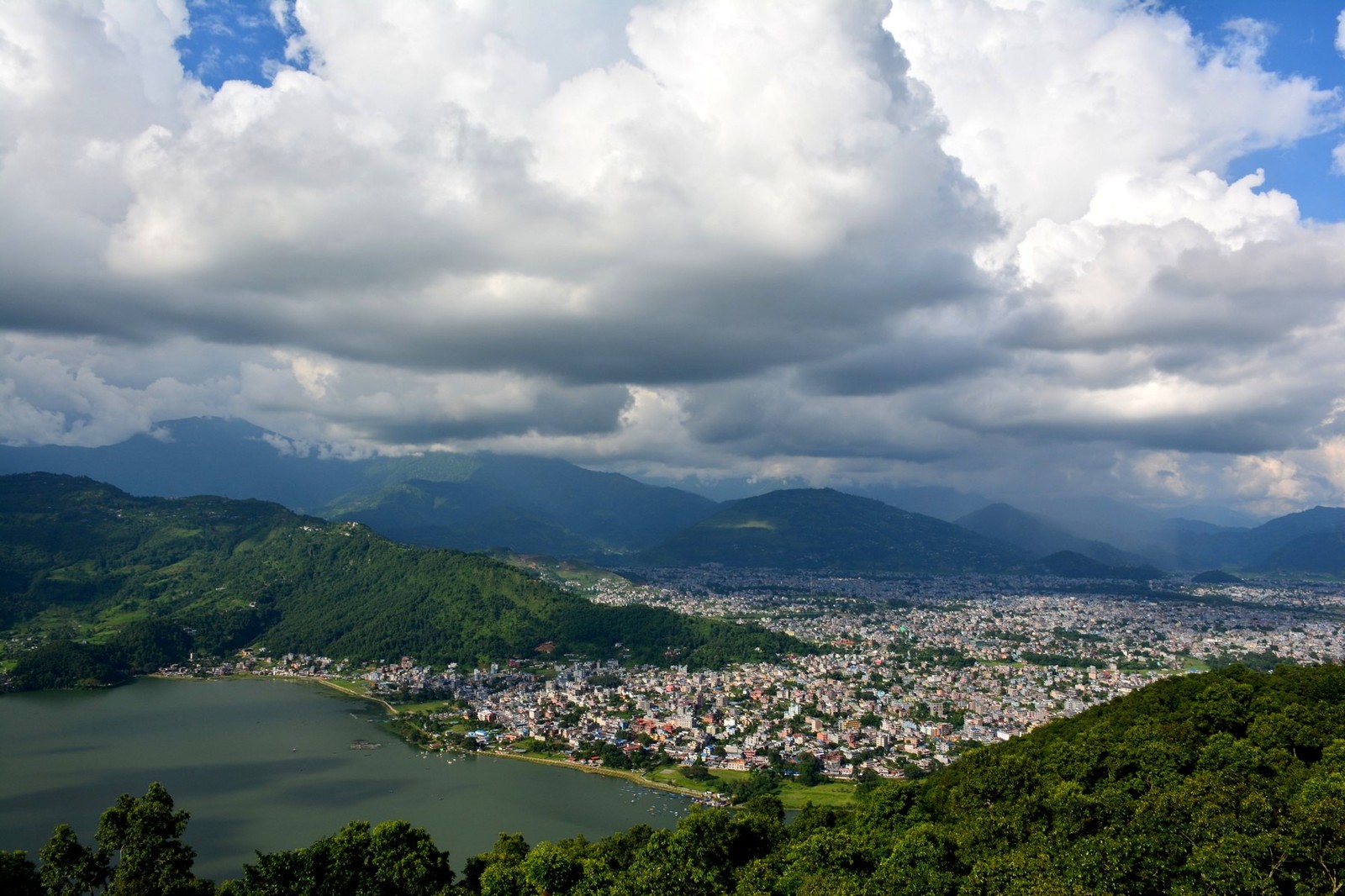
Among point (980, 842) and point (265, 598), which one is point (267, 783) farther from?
point (265, 598)

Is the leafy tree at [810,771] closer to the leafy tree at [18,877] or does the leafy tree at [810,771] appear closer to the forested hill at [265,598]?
the forested hill at [265,598]

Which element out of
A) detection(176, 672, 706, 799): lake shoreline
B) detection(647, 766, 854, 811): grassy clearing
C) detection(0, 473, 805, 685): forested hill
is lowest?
detection(176, 672, 706, 799): lake shoreline

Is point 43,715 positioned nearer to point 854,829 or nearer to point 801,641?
point 854,829

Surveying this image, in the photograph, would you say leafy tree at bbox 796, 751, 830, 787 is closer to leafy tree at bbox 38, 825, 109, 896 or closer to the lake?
the lake

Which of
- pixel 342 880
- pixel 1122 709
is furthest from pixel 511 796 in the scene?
pixel 1122 709

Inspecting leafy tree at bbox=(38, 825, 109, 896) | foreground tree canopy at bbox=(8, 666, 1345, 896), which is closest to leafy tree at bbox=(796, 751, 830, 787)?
foreground tree canopy at bbox=(8, 666, 1345, 896)

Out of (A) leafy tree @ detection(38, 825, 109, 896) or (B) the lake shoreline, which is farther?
(B) the lake shoreline
